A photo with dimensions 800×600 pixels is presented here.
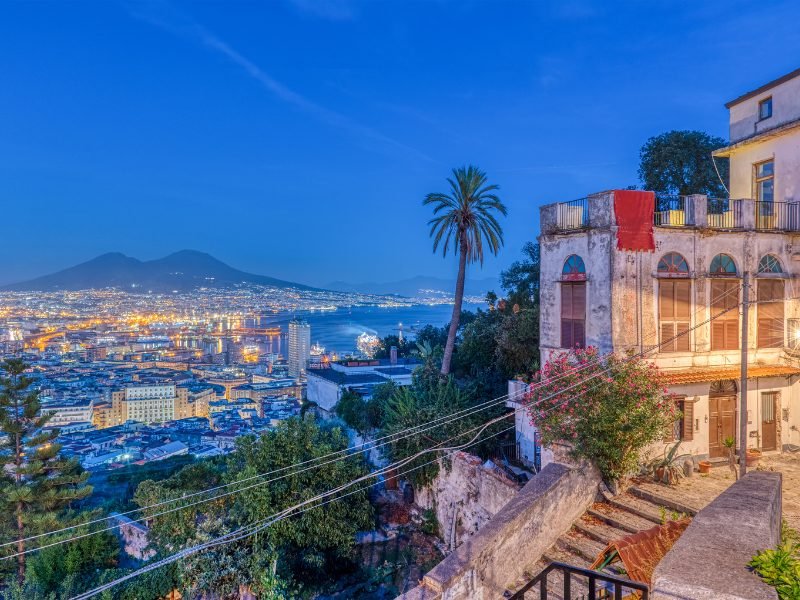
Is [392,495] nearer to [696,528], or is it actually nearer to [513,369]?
[513,369]

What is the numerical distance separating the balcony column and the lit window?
509cm

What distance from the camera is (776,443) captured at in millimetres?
12828

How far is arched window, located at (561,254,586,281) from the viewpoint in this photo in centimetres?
1239

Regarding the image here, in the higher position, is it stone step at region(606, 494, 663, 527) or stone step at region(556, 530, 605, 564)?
stone step at region(606, 494, 663, 527)

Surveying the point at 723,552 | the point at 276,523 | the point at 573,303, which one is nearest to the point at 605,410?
the point at 573,303

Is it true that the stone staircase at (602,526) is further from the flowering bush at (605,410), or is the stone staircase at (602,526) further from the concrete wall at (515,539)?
the flowering bush at (605,410)

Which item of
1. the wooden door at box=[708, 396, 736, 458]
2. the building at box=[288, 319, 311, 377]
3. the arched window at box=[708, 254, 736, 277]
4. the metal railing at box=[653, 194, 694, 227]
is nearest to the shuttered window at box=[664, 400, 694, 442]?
the wooden door at box=[708, 396, 736, 458]

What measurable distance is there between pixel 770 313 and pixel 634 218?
4758mm

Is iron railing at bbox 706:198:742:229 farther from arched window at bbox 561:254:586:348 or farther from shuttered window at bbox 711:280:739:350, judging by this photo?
arched window at bbox 561:254:586:348

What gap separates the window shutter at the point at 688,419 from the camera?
12.1 m

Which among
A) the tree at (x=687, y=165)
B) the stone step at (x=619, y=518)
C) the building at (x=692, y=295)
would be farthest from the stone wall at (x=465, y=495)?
the tree at (x=687, y=165)

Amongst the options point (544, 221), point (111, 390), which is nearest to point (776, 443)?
point (544, 221)

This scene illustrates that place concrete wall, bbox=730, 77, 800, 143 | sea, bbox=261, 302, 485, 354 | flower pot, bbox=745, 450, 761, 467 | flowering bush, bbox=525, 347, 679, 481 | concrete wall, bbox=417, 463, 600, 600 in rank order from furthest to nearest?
sea, bbox=261, 302, 485, 354, concrete wall, bbox=730, 77, 800, 143, flower pot, bbox=745, 450, 761, 467, flowering bush, bbox=525, 347, 679, 481, concrete wall, bbox=417, 463, 600, 600

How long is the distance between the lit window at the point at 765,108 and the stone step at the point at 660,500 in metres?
11.8
